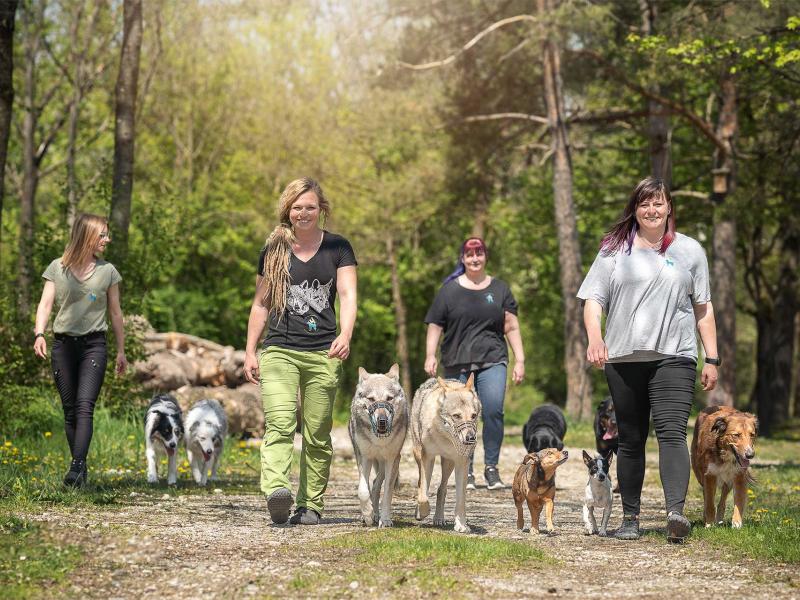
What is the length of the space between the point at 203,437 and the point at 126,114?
683cm

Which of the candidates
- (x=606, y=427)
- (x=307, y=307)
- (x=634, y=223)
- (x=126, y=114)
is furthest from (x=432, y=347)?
(x=126, y=114)

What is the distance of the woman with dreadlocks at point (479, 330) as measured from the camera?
1073cm

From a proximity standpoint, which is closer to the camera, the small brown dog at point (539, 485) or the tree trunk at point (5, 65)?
the small brown dog at point (539, 485)

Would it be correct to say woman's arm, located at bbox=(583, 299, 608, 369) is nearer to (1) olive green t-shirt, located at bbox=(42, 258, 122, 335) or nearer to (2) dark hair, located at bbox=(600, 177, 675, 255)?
(2) dark hair, located at bbox=(600, 177, 675, 255)

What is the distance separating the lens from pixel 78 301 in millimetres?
9078

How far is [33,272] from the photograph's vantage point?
14.7 metres

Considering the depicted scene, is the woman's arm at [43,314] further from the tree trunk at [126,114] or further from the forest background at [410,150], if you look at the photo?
the tree trunk at [126,114]

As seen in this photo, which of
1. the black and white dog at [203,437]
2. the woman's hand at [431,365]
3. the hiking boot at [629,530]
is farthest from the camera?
the black and white dog at [203,437]

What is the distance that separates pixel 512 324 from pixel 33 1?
22.5m

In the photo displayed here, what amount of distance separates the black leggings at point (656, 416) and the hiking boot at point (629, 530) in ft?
0.15

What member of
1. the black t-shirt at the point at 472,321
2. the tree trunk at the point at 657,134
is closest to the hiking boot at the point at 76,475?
the black t-shirt at the point at 472,321

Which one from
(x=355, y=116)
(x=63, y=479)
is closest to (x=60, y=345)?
(x=63, y=479)

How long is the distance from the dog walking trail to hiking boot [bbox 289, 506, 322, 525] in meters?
0.10

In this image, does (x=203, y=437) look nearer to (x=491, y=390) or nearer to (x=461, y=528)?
(x=491, y=390)
